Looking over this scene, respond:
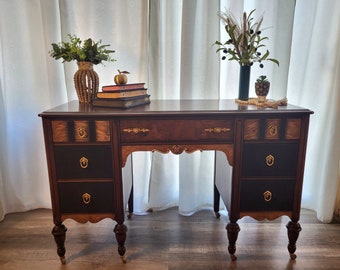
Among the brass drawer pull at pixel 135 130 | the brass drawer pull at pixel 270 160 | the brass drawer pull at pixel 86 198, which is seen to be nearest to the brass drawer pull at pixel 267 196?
the brass drawer pull at pixel 270 160

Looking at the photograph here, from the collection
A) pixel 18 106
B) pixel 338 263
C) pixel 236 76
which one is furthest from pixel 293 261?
pixel 18 106

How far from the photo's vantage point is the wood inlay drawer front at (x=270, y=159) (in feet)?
4.12

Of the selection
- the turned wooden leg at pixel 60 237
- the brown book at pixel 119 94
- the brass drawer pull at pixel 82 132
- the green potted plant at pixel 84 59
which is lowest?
the turned wooden leg at pixel 60 237

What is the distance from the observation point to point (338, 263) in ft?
4.58

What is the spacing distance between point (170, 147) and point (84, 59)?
716mm

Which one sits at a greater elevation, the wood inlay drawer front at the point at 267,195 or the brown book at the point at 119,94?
the brown book at the point at 119,94

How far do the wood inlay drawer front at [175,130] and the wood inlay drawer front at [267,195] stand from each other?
29 centimetres

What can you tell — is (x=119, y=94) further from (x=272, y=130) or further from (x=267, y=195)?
(x=267, y=195)

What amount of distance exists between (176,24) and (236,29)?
476 mm

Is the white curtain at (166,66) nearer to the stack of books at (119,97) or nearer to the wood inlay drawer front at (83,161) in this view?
the stack of books at (119,97)

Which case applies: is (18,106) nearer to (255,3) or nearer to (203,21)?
(203,21)

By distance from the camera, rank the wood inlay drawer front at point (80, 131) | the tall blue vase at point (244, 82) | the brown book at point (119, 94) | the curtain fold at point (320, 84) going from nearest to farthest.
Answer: the wood inlay drawer front at point (80, 131) → the brown book at point (119, 94) → the tall blue vase at point (244, 82) → the curtain fold at point (320, 84)

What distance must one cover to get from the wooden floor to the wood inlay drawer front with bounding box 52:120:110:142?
2.36ft

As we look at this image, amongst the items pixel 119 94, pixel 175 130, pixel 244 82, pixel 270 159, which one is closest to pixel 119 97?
pixel 119 94
